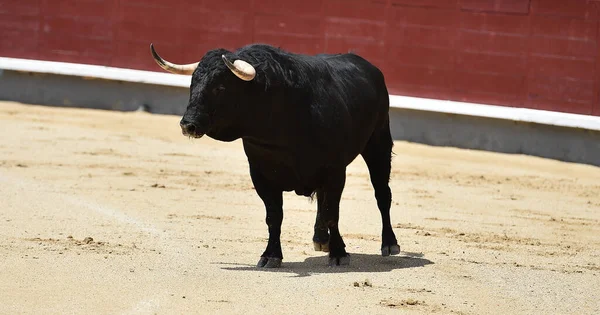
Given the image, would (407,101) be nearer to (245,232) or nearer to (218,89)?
(245,232)

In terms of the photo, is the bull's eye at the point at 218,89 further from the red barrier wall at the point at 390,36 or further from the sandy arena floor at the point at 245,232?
the red barrier wall at the point at 390,36

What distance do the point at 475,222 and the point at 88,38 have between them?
5.99m

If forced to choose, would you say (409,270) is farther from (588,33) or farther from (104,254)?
(588,33)

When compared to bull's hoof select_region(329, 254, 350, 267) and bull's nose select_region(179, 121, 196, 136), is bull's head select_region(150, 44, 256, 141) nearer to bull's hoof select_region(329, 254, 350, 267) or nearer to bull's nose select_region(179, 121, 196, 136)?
bull's nose select_region(179, 121, 196, 136)

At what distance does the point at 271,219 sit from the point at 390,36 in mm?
5938

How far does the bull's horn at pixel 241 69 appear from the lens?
16.4 ft

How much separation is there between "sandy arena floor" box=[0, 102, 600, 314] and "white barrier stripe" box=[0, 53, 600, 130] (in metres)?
0.37

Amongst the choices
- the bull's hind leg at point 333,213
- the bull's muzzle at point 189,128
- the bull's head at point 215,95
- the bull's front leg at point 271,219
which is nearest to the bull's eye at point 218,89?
the bull's head at point 215,95

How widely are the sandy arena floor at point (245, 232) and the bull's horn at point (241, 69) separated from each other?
831 millimetres

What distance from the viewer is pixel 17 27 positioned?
12.1 m

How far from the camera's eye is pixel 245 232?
6406 mm

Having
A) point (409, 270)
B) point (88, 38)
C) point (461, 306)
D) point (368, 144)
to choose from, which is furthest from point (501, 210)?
point (88, 38)

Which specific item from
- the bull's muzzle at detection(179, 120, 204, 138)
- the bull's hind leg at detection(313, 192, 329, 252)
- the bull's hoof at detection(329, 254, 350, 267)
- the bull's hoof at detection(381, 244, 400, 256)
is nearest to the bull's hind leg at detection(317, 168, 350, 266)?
the bull's hoof at detection(329, 254, 350, 267)

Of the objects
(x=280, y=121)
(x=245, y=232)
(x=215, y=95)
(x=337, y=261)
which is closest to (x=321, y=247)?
(x=337, y=261)
